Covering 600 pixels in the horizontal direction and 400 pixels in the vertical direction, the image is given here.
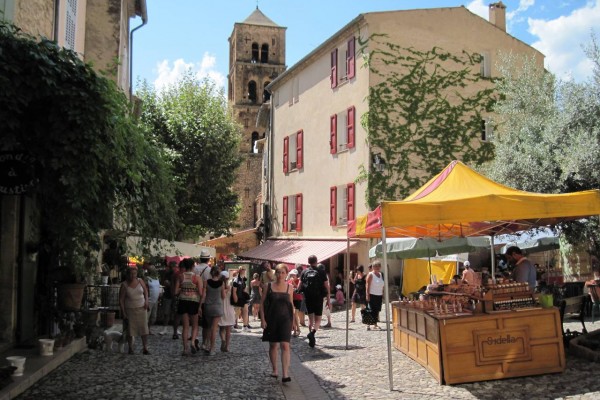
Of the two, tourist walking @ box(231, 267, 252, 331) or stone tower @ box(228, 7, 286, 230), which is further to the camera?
stone tower @ box(228, 7, 286, 230)

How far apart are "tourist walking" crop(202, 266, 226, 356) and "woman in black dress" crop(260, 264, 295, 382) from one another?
91.3 inches

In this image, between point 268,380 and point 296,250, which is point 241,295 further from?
point 296,250

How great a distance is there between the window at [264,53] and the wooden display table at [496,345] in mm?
52406

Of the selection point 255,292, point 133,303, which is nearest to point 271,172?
point 255,292

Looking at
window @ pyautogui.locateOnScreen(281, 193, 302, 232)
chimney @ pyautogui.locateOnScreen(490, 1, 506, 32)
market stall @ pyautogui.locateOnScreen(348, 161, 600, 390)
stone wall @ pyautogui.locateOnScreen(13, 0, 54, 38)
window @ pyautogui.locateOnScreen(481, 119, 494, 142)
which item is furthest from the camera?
window @ pyautogui.locateOnScreen(281, 193, 302, 232)

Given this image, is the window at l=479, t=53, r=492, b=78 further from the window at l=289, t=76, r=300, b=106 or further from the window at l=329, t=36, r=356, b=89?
the window at l=289, t=76, r=300, b=106

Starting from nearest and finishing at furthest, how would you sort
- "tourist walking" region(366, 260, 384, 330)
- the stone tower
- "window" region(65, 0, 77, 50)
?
"window" region(65, 0, 77, 50), "tourist walking" region(366, 260, 384, 330), the stone tower

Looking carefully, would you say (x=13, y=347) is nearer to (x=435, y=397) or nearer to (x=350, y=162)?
(x=435, y=397)

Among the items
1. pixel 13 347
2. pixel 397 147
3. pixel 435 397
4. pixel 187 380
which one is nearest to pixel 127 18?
pixel 397 147

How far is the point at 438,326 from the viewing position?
7.89 metres

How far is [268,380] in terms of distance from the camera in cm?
849

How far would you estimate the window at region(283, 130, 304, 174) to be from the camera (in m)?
29.3

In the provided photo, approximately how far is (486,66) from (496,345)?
61.0 ft

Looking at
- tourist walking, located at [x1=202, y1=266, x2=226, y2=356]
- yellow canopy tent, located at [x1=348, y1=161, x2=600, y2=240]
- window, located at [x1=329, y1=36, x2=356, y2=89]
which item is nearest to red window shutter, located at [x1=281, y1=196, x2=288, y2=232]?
window, located at [x1=329, y1=36, x2=356, y2=89]
